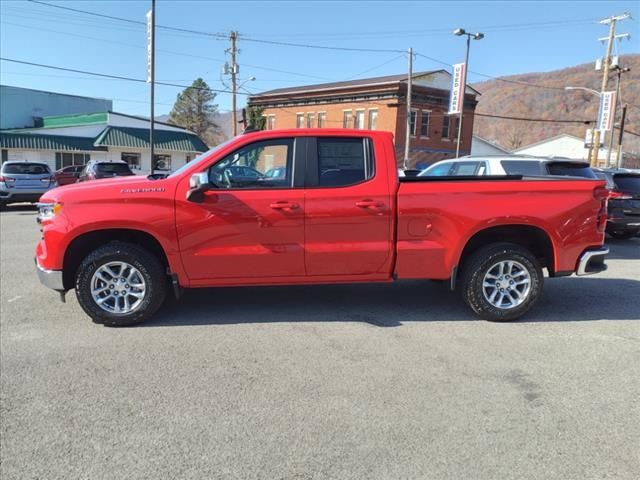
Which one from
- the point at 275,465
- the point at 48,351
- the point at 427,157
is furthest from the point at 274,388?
the point at 427,157

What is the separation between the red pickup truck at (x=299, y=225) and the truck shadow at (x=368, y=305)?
0.43 meters

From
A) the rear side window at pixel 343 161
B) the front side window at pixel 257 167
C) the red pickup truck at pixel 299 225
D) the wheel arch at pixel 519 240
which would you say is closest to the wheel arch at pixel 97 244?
the red pickup truck at pixel 299 225

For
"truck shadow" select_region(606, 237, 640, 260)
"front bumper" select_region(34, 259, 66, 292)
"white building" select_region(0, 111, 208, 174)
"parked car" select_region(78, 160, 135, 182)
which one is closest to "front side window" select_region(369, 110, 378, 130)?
"white building" select_region(0, 111, 208, 174)

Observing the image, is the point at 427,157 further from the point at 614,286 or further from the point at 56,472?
the point at 56,472

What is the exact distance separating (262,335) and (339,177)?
5.64ft

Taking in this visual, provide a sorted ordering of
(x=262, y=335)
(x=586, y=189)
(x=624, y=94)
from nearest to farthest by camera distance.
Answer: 1. (x=262, y=335)
2. (x=586, y=189)
3. (x=624, y=94)

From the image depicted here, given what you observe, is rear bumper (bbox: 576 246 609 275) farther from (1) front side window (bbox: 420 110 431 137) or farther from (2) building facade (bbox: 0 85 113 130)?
(2) building facade (bbox: 0 85 113 130)

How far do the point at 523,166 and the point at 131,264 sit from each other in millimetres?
7281

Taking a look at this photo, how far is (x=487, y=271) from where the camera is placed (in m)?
5.16

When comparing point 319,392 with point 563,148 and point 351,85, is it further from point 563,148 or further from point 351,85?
point 563,148

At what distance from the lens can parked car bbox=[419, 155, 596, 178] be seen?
9031mm

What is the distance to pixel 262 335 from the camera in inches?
186

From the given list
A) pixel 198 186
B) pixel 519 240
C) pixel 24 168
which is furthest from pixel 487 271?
pixel 24 168

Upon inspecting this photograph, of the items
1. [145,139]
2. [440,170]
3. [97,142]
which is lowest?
[440,170]
